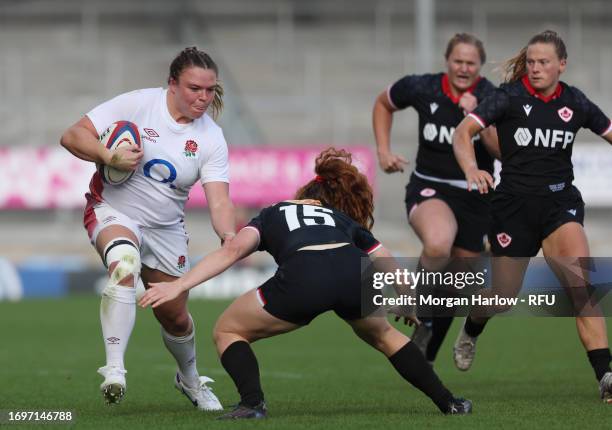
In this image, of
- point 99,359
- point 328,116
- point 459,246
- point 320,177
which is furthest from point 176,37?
point 320,177

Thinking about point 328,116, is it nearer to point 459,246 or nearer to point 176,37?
point 176,37

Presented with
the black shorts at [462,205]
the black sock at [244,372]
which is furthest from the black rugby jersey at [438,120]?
the black sock at [244,372]

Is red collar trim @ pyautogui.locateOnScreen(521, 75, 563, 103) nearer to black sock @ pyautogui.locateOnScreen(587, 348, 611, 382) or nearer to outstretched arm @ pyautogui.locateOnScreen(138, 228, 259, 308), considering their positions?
black sock @ pyautogui.locateOnScreen(587, 348, 611, 382)

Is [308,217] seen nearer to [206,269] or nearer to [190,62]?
[206,269]

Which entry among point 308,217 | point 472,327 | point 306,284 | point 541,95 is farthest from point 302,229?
point 472,327

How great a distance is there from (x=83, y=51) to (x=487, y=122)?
846 inches

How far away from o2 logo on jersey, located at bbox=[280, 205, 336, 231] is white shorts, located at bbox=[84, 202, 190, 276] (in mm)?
1110

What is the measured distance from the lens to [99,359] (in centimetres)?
1142

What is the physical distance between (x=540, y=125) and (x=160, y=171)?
236cm

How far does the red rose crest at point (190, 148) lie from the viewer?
702 cm

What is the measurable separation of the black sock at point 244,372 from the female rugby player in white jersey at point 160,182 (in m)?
0.72

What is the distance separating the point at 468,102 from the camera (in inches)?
341

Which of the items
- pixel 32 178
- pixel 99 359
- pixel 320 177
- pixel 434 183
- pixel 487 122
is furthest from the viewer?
pixel 32 178

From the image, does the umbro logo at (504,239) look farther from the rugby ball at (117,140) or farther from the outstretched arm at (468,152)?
the rugby ball at (117,140)
